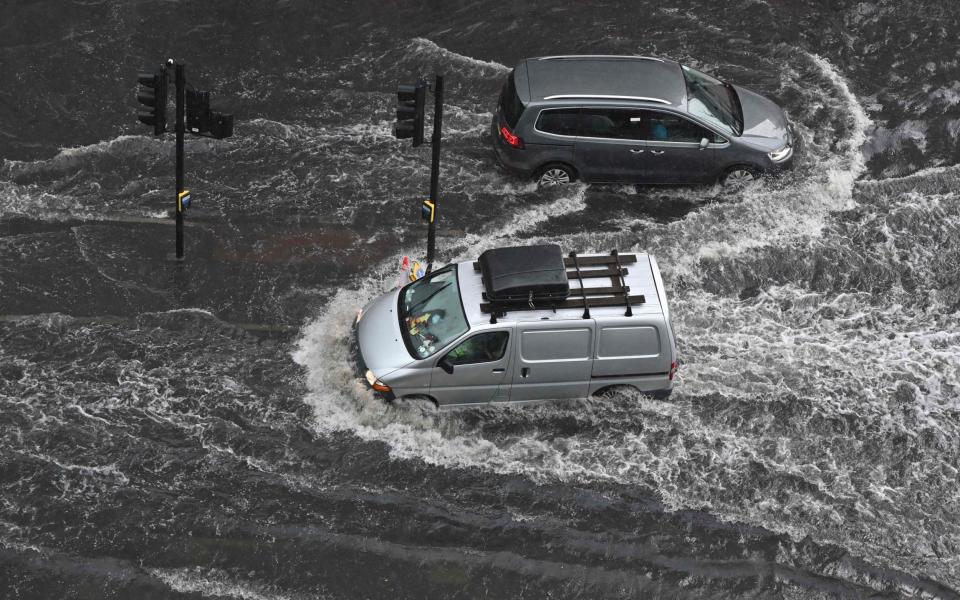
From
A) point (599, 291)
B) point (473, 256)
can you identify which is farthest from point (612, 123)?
point (599, 291)

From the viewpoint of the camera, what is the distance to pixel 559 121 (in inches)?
590

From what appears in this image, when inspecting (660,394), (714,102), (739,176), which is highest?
(714,102)

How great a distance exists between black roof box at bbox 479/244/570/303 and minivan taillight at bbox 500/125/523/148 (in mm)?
3747

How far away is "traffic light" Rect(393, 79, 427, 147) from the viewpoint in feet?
39.1

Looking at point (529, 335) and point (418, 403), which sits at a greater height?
point (529, 335)

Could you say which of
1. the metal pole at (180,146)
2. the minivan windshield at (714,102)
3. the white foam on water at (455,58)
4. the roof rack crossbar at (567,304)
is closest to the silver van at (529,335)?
the roof rack crossbar at (567,304)

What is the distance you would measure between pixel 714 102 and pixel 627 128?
61.5 inches

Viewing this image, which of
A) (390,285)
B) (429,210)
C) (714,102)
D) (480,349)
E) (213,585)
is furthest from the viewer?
(714,102)

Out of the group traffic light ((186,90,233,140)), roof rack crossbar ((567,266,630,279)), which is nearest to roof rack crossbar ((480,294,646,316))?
roof rack crossbar ((567,266,630,279))

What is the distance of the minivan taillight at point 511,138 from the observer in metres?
15.1

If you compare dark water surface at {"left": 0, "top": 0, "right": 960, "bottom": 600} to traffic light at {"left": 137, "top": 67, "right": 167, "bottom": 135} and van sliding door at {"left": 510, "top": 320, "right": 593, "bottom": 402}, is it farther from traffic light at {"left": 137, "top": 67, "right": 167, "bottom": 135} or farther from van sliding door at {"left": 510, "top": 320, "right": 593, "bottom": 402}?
traffic light at {"left": 137, "top": 67, "right": 167, "bottom": 135}

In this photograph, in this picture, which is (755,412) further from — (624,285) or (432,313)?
(432,313)

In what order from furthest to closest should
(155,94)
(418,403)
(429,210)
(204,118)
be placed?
(429,210), (204,118), (155,94), (418,403)

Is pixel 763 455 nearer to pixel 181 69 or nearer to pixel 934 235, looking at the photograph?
pixel 934 235
